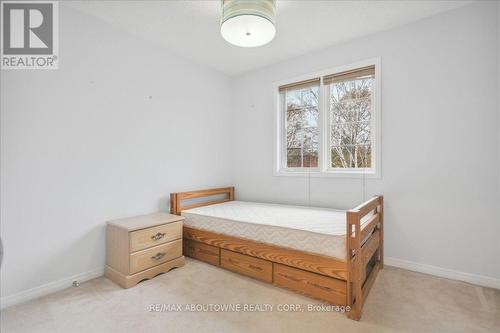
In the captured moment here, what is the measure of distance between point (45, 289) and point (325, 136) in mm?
3133

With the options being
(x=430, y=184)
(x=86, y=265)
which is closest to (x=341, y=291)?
(x=430, y=184)

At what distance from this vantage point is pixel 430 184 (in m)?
2.33

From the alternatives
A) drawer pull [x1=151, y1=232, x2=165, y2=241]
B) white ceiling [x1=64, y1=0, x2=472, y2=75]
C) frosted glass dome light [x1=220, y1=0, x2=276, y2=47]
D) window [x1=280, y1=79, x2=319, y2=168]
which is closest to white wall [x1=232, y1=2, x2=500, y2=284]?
white ceiling [x1=64, y1=0, x2=472, y2=75]

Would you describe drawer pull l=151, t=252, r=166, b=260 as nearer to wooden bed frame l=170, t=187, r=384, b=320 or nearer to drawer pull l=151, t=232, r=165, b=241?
drawer pull l=151, t=232, r=165, b=241

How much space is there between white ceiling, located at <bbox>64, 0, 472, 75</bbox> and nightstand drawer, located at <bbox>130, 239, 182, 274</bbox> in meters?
2.20

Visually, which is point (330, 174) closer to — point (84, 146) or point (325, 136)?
point (325, 136)

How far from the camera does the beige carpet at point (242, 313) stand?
1586mm

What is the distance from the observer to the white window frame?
261 cm

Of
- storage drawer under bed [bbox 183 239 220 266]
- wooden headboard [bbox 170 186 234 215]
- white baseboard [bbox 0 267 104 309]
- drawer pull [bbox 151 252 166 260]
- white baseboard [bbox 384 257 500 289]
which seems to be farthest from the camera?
wooden headboard [bbox 170 186 234 215]

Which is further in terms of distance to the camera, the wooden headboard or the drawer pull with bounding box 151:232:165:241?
the wooden headboard

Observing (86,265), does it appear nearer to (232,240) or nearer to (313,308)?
(232,240)

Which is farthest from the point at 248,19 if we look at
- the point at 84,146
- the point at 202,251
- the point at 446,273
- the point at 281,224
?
the point at 446,273

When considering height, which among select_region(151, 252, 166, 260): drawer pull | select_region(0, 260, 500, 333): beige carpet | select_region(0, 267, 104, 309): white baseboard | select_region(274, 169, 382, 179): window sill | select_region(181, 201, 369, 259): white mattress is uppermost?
select_region(274, 169, 382, 179): window sill

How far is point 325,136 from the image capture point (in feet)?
9.89
